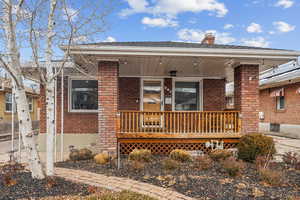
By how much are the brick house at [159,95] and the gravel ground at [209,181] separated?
1085 mm

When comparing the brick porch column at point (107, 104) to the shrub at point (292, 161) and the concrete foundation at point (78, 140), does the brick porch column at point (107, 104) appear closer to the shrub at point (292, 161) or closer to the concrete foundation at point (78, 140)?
the concrete foundation at point (78, 140)

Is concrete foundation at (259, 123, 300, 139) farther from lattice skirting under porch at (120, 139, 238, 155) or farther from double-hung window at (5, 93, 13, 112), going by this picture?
double-hung window at (5, 93, 13, 112)

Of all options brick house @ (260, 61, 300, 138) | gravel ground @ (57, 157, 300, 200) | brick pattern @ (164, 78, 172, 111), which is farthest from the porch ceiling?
brick house @ (260, 61, 300, 138)

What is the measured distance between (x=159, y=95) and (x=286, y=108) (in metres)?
8.95

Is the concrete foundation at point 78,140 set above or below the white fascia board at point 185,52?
below

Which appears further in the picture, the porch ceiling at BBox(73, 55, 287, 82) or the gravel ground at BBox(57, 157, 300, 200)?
the porch ceiling at BBox(73, 55, 287, 82)

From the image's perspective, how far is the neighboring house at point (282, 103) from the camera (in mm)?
10680

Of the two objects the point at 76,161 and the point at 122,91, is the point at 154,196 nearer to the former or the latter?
the point at 76,161

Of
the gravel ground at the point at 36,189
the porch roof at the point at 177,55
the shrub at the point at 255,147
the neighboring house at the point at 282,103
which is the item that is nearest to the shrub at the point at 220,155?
the shrub at the point at 255,147

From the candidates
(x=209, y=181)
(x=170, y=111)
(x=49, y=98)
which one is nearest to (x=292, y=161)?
(x=209, y=181)

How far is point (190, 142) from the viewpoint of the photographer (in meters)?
5.99

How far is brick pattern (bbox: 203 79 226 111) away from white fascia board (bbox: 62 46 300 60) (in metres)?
3.17

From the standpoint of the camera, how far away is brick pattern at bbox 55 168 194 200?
3131 millimetres

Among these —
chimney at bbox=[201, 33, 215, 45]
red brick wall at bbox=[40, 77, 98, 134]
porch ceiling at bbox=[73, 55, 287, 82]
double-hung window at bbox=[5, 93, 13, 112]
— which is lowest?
red brick wall at bbox=[40, 77, 98, 134]
